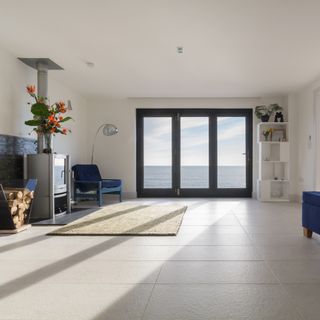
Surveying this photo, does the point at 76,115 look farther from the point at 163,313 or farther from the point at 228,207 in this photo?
the point at 163,313

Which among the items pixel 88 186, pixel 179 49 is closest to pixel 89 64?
pixel 179 49

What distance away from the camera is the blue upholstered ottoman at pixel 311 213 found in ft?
10.9

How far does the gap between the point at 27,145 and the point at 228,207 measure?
3.56 m

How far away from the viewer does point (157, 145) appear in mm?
7730

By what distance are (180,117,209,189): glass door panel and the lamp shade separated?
154cm

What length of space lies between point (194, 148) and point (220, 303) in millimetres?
5878

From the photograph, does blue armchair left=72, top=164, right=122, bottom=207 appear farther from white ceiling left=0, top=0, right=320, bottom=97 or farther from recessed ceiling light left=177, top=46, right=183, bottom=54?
recessed ceiling light left=177, top=46, right=183, bottom=54

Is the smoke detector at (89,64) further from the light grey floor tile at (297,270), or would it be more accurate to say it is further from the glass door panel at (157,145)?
the light grey floor tile at (297,270)

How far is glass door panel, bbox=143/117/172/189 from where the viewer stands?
25.4ft

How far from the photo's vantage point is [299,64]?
5078 mm

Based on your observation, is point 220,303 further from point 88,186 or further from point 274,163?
point 274,163

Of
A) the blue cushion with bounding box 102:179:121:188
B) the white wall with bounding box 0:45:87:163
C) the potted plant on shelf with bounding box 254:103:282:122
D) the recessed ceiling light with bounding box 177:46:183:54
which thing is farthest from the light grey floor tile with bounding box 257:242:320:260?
the potted plant on shelf with bounding box 254:103:282:122

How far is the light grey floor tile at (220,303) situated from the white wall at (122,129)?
5.65m

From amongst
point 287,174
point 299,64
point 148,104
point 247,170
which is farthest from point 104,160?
point 299,64
